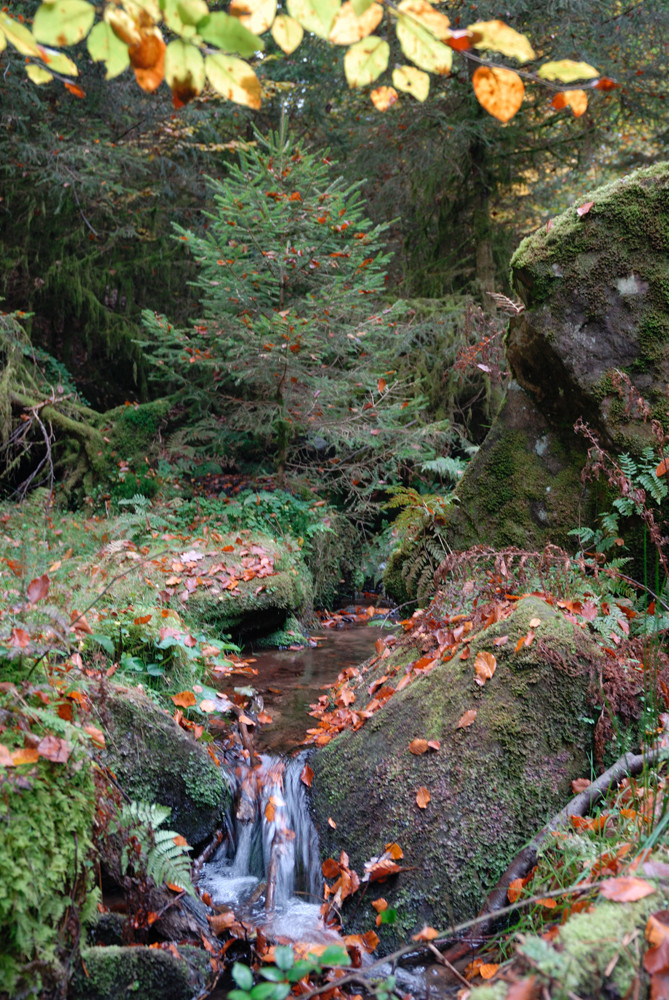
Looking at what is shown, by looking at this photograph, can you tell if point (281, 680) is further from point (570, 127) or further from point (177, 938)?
point (570, 127)

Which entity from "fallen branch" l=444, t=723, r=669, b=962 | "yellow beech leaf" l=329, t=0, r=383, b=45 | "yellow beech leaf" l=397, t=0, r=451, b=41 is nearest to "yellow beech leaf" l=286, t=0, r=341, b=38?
"yellow beech leaf" l=329, t=0, r=383, b=45

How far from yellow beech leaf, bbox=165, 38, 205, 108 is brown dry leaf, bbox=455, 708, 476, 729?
2.70 metres

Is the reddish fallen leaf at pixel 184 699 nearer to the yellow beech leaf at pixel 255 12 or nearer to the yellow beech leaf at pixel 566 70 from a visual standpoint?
the yellow beech leaf at pixel 255 12

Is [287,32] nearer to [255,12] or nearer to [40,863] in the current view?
[255,12]

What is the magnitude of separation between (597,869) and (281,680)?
355 centimetres

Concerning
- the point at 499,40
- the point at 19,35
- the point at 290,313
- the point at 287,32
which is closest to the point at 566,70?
the point at 499,40

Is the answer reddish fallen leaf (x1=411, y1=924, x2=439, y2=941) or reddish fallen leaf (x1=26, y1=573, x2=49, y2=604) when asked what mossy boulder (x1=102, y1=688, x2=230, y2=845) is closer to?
reddish fallen leaf (x1=26, y1=573, x2=49, y2=604)

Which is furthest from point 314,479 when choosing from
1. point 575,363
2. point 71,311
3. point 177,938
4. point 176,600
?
point 177,938

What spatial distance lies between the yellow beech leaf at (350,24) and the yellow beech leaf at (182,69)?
0.35 m

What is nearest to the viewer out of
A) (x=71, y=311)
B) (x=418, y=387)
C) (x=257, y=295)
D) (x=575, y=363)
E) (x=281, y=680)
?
(x=575, y=363)

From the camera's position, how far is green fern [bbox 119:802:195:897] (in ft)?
8.14

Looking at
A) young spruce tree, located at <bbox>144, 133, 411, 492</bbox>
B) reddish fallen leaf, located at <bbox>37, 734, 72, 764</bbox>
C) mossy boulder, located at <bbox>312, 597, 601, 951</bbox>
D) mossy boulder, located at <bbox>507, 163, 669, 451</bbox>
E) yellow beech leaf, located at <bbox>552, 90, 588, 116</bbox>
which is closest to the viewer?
yellow beech leaf, located at <bbox>552, 90, 588, 116</bbox>

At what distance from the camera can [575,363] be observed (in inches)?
176

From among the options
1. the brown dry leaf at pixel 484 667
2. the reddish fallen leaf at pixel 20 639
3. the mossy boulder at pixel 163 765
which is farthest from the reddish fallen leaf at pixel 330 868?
the reddish fallen leaf at pixel 20 639
